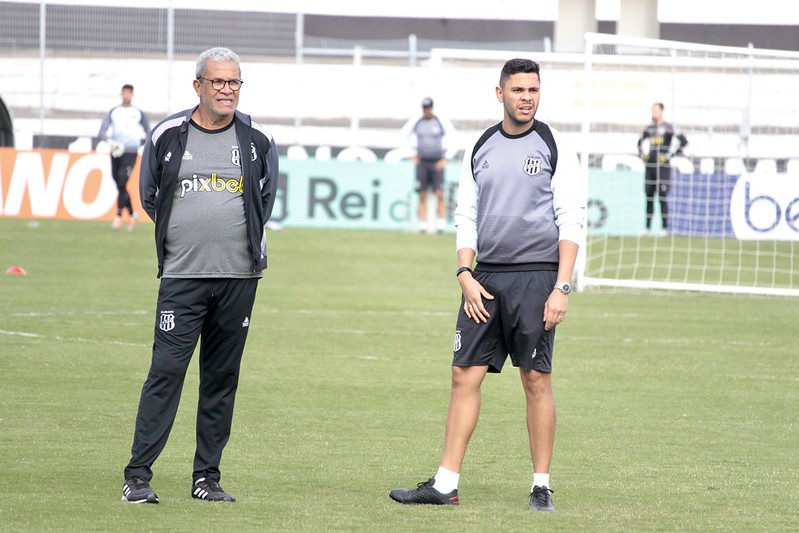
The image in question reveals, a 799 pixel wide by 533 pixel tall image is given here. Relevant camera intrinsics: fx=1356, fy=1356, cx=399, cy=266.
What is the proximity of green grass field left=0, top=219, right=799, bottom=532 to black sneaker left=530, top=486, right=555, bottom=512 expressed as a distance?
98 mm

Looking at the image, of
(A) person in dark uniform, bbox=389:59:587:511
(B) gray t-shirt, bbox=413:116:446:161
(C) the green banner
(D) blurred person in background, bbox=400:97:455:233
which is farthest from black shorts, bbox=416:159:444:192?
(A) person in dark uniform, bbox=389:59:587:511

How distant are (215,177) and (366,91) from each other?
2515 centimetres

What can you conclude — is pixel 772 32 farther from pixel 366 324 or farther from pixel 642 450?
pixel 642 450

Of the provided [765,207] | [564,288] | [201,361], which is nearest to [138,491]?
[201,361]

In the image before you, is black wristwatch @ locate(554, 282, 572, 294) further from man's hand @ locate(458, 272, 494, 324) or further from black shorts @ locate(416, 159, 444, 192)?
black shorts @ locate(416, 159, 444, 192)

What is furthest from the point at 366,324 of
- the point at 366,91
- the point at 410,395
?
the point at 366,91

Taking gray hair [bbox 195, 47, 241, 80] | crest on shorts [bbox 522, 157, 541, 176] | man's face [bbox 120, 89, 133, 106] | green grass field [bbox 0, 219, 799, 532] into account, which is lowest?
green grass field [bbox 0, 219, 799, 532]

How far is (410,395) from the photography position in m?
9.58

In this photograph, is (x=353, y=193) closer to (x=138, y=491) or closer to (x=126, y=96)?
(x=126, y=96)

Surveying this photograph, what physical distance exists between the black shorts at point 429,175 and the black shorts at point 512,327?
18.7 meters

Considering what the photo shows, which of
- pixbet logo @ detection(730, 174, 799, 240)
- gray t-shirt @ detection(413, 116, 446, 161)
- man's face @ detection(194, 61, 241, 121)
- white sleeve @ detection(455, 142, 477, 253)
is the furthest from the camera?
gray t-shirt @ detection(413, 116, 446, 161)

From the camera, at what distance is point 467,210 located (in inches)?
254

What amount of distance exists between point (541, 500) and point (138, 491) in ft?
5.99

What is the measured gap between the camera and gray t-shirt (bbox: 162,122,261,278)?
6.20m
